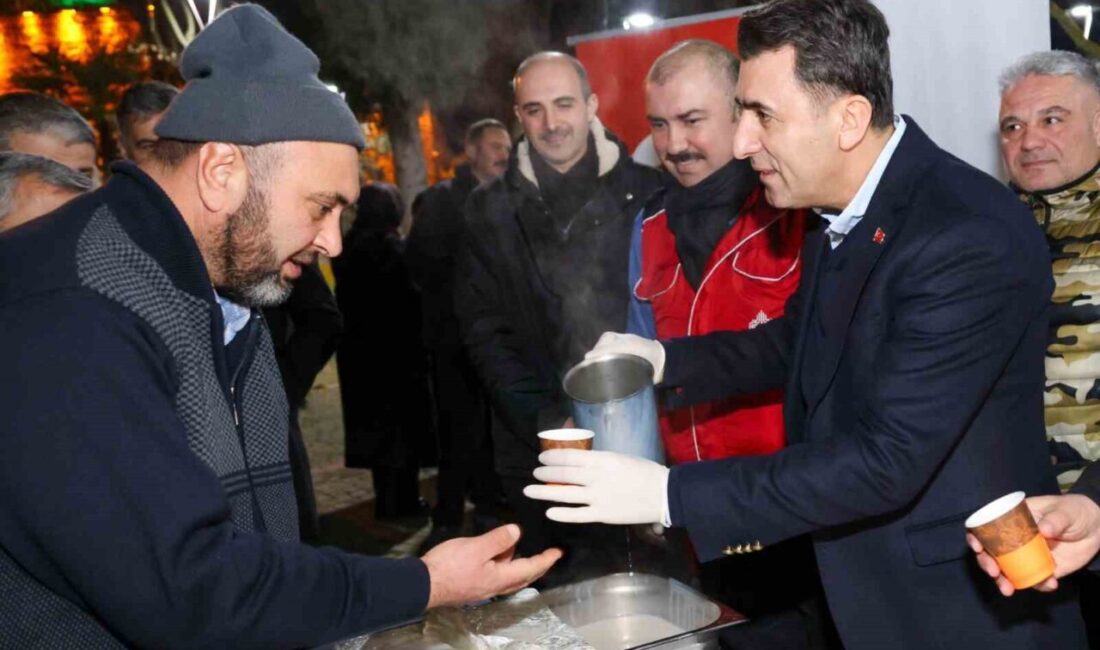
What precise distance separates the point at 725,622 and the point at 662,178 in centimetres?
224

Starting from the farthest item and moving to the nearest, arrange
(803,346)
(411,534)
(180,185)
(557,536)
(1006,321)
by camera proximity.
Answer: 1. (411,534)
2. (557,536)
3. (803,346)
4. (1006,321)
5. (180,185)

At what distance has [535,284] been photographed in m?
3.89

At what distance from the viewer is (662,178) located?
12.4 feet

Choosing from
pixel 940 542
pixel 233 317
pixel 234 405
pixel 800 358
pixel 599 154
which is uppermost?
pixel 599 154

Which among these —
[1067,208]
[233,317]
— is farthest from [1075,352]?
[233,317]

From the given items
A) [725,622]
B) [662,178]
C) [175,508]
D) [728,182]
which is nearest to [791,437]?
[725,622]

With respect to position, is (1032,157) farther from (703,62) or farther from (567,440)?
(567,440)

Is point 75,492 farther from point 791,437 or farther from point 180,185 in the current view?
point 791,437

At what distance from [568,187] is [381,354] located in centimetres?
279

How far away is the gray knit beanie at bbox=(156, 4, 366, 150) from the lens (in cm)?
167

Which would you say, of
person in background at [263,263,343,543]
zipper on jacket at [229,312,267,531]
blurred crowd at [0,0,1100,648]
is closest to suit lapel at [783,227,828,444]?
blurred crowd at [0,0,1100,648]

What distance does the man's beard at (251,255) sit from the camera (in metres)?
1.74

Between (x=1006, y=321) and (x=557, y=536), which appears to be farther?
(x=557, y=536)

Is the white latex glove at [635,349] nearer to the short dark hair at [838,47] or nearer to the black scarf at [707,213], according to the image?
the black scarf at [707,213]
